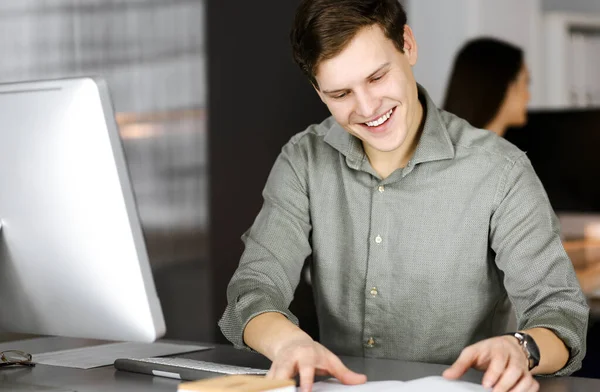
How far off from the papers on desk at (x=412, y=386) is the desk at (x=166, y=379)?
0.05m

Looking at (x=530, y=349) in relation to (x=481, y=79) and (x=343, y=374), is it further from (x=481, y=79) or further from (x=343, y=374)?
(x=481, y=79)

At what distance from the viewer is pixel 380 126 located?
167 centimetres

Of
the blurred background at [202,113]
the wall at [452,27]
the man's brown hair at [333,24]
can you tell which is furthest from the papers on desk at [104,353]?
the wall at [452,27]

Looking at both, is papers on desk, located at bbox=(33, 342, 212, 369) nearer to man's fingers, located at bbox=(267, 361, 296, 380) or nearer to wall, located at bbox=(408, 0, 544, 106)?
man's fingers, located at bbox=(267, 361, 296, 380)

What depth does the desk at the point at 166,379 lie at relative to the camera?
131cm

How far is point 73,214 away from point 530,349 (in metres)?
0.73

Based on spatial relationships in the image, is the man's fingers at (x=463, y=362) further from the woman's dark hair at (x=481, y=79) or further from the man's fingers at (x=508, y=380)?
the woman's dark hair at (x=481, y=79)

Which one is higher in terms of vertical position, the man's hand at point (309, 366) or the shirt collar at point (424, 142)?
the shirt collar at point (424, 142)

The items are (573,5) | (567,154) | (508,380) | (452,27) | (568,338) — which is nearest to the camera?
(508,380)

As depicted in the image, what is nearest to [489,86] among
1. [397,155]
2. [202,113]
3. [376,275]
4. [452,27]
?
[452,27]

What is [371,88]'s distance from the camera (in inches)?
63.7

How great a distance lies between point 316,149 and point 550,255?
22.2 inches

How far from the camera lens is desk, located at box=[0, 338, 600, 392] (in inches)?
51.6

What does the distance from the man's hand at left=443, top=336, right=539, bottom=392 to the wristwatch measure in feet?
0.15
